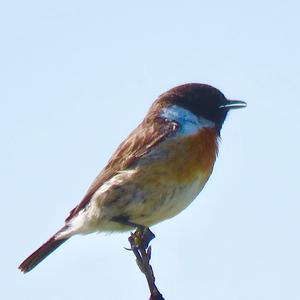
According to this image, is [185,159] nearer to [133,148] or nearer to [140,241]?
[133,148]

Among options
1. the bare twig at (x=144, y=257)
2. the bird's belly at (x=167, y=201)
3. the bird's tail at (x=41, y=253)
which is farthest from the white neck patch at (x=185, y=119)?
the bare twig at (x=144, y=257)

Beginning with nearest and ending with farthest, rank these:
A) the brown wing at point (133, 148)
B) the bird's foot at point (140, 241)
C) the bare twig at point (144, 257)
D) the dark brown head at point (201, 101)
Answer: the bare twig at point (144, 257) → the bird's foot at point (140, 241) → the brown wing at point (133, 148) → the dark brown head at point (201, 101)

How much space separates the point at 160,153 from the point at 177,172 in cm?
32

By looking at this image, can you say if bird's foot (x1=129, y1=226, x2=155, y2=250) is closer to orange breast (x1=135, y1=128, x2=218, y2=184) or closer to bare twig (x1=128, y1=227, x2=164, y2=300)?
bare twig (x1=128, y1=227, x2=164, y2=300)

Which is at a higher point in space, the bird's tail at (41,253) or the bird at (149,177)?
the bird at (149,177)

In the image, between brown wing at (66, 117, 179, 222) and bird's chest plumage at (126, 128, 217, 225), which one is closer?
bird's chest plumage at (126, 128, 217, 225)

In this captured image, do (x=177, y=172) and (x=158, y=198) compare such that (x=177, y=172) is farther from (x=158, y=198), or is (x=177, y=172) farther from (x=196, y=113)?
(x=196, y=113)

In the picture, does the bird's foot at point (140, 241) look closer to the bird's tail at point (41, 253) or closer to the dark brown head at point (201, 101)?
the bird's tail at point (41, 253)

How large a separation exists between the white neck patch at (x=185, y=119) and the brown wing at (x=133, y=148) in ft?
0.31

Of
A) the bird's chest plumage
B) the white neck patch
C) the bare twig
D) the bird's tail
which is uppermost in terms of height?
the white neck patch

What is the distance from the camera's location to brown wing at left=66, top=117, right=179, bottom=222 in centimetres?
847

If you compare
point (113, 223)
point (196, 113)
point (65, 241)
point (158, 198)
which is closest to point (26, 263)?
point (65, 241)

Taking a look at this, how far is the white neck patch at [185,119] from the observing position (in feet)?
28.4

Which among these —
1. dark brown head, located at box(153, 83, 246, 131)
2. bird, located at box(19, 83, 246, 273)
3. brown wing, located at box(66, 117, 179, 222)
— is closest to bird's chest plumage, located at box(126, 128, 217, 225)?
bird, located at box(19, 83, 246, 273)
